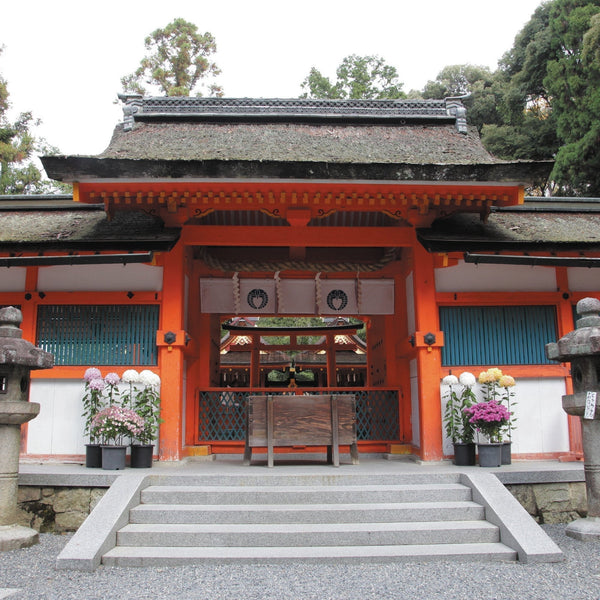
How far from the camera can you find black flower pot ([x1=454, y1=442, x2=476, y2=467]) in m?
6.67

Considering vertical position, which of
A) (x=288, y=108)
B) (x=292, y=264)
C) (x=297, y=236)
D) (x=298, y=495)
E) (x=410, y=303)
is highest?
(x=288, y=108)

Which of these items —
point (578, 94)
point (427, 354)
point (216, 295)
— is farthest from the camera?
→ point (578, 94)

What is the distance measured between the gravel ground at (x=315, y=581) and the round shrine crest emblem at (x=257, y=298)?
16.5ft

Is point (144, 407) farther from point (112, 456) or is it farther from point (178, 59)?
point (178, 59)

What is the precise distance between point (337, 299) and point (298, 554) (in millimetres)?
5142

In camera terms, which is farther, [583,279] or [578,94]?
[578,94]

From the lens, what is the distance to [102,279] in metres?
7.42

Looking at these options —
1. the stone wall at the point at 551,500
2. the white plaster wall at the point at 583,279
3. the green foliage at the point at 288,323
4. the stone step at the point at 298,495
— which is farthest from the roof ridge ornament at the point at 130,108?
the green foliage at the point at 288,323

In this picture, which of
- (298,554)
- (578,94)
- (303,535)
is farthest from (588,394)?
(578,94)

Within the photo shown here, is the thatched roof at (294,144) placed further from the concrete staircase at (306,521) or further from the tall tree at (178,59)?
the tall tree at (178,59)

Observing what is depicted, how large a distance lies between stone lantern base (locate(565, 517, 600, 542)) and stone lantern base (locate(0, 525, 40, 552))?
4.99 m

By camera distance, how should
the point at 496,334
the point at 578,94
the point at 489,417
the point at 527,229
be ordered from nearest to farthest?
1. the point at 489,417
2. the point at 496,334
3. the point at 527,229
4. the point at 578,94

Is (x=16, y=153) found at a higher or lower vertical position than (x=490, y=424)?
higher

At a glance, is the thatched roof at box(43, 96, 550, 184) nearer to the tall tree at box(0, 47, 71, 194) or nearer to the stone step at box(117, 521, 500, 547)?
the stone step at box(117, 521, 500, 547)
